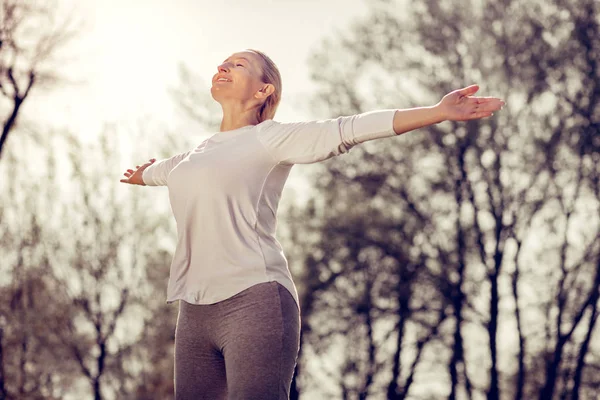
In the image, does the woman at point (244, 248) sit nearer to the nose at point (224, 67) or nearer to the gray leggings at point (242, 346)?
the gray leggings at point (242, 346)

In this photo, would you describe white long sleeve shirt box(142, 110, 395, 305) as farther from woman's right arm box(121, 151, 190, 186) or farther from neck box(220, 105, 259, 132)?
woman's right arm box(121, 151, 190, 186)

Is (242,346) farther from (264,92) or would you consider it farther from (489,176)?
(489,176)

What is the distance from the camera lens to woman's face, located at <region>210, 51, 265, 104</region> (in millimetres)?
3707

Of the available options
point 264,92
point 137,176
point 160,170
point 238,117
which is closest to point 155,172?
point 160,170

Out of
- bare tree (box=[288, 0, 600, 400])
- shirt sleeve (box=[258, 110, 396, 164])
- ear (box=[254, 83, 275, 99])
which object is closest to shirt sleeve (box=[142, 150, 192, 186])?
ear (box=[254, 83, 275, 99])

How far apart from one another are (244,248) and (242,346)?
348 mm

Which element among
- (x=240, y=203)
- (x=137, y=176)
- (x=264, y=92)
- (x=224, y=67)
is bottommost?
(x=240, y=203)

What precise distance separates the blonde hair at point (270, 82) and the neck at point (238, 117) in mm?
42

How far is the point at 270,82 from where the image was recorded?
3.75m

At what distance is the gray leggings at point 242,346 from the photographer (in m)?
3.23

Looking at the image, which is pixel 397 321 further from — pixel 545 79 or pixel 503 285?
pixel 545 79

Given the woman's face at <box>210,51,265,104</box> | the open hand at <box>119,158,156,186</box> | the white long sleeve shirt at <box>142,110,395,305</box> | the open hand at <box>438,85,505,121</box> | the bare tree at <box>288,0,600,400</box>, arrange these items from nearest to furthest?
the open hand at <box>438,85,505,121</box> → the white long sleeve shirt at <box>142,110,395,305</box> → the woman's face at <box>210,51,265,104</box> → the open hand at <box>119,158,156,186</box> → the bare tree at <box>288,0,600,400</box>

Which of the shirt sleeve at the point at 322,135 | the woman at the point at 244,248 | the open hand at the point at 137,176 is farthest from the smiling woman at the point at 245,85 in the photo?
the open hand at the point at 137,176

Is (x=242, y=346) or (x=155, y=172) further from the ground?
(x=155, y=172)
